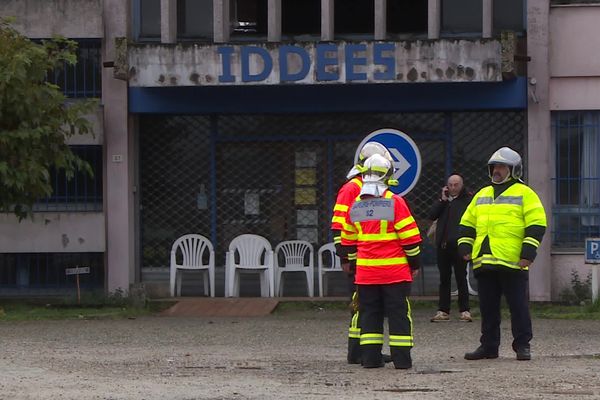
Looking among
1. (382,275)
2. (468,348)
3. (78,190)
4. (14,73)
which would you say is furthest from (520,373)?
(78,190)

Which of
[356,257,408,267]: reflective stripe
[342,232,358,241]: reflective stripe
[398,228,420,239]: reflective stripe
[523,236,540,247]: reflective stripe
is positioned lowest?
[356,257,408,267]: reflective stripe

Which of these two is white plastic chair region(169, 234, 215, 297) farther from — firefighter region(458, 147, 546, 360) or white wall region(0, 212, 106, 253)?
firefighter region(458, 147, 546, 360)

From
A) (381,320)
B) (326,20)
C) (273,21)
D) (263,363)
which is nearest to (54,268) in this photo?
(273,21)

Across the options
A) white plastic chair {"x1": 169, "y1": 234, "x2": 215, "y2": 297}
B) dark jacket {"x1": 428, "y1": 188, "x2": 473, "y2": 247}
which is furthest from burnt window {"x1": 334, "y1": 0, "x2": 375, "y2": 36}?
dark jacket {"x1": 428, "y1": 188, "x2": 473, "y2": 247}

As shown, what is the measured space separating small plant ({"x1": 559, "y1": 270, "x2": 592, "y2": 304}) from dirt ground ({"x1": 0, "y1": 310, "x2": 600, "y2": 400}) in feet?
7.77

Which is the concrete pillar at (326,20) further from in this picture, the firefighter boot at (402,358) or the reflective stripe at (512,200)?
the firefighter boot at (402,358)

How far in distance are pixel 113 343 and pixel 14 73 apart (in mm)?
4730

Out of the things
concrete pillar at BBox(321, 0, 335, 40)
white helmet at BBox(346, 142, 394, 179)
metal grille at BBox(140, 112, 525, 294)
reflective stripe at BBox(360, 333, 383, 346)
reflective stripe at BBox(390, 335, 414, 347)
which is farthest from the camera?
metal grille at BBox(140, 112, 525, 294)

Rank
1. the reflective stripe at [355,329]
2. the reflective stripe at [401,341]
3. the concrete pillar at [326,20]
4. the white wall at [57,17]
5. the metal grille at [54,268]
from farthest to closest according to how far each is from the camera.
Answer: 1. the metal grille at [54,268]
2. the white wall at [57,17]
3. the concrete pillar at [326,20]
4. the reflective stripe at [355,329]
5. the reflective stripe at [401,341]

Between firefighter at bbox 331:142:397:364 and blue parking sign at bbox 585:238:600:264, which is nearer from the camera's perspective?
firefighter at bbox 331:142:397:364

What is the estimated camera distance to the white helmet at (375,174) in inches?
490

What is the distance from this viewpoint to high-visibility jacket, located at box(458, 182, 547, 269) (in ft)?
42.5

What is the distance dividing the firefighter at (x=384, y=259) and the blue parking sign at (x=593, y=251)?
6.97 m

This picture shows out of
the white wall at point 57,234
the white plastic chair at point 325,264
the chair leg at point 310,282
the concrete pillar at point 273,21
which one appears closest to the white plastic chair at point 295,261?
the chair leg at point 310,282
